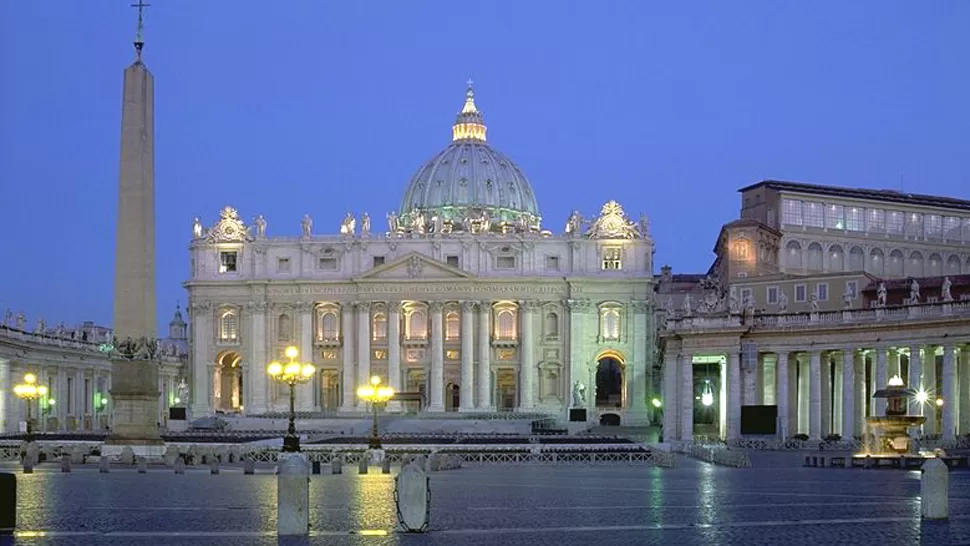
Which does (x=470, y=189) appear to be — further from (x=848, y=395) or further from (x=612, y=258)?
(x=848, y=395)

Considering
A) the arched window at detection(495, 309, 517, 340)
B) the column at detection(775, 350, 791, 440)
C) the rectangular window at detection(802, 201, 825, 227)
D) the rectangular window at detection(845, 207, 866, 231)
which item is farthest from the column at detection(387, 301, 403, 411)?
the column at detection(775, 350, 791, 440)

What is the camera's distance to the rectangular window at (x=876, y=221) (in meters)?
104

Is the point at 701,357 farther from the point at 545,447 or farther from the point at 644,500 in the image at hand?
the point at 644,500

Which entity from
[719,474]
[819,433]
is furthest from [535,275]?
[719,474]

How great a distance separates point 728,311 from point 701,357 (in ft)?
9.23

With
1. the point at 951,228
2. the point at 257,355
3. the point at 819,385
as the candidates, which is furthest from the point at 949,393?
the point at 257,355

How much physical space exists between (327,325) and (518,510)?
98.4 metres

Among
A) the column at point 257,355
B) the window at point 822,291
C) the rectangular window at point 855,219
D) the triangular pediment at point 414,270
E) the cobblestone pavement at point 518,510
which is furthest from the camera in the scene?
the column at point 257,355

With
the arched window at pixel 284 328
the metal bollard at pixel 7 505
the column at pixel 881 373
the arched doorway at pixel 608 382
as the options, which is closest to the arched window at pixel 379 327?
the arched window at pixel 284 328

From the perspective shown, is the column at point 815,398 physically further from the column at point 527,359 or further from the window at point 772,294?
the column at point 527,359

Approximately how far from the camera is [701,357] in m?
79.9

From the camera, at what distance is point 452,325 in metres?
123

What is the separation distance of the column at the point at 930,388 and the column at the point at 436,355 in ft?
175

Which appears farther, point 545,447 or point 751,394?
point 751,394
